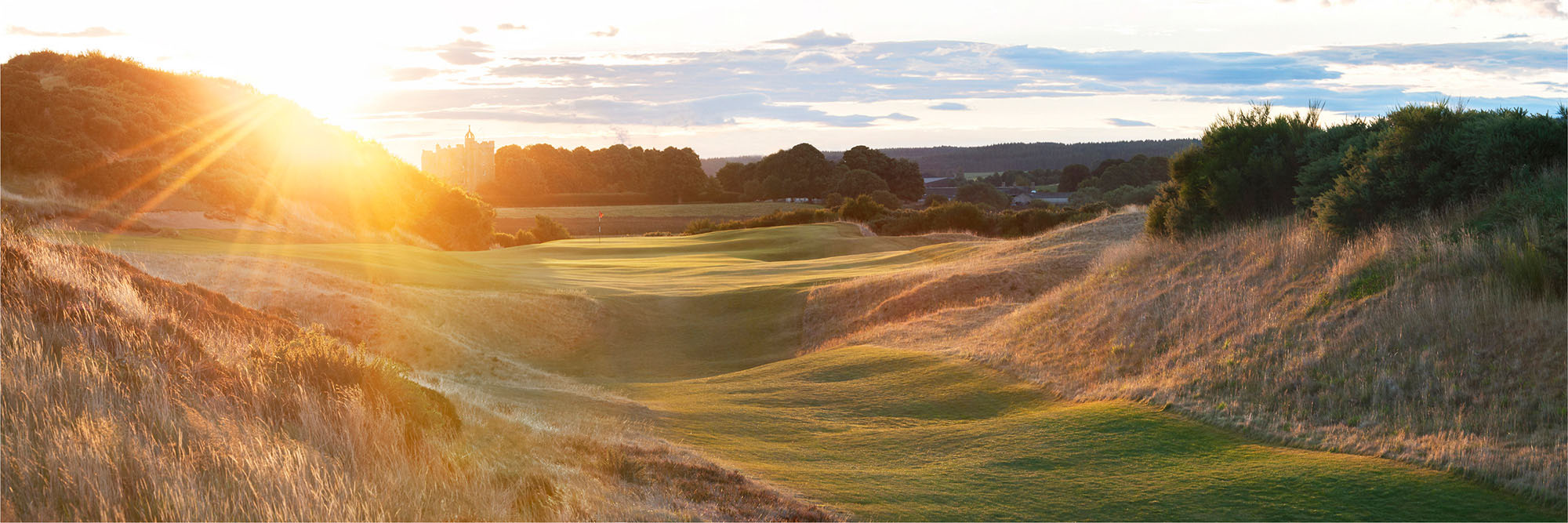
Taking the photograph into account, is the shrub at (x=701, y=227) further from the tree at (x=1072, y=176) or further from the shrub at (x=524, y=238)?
the tree at (x=1072, y=176)

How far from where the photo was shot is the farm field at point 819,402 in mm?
8461

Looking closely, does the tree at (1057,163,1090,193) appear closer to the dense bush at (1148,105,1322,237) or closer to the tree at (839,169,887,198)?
the tree at (839,169,887,198)

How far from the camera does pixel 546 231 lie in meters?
72.6

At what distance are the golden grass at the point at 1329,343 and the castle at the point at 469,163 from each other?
102731 millimetres

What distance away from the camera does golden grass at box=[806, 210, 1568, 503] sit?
9.23m

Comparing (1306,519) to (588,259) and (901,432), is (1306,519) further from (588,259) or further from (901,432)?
(588,259)

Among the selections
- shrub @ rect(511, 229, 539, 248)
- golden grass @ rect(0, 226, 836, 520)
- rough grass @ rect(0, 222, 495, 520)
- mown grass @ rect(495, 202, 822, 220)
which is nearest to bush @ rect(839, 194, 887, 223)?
mown grass @ rect(495, 202, 822, 220)

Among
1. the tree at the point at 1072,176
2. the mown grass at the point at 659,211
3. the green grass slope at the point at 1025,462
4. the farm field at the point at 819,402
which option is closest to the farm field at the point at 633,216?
the mown grass at the point at 659,211

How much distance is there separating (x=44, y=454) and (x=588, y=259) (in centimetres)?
3863

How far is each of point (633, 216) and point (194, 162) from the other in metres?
49.2

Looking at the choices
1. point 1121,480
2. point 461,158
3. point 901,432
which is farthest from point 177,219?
point 461,158

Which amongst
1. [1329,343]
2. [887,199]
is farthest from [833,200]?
[1329,343]

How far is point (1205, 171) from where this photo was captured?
20453 mm

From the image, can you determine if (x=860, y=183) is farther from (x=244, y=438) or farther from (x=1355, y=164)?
(x=244, y=438)
